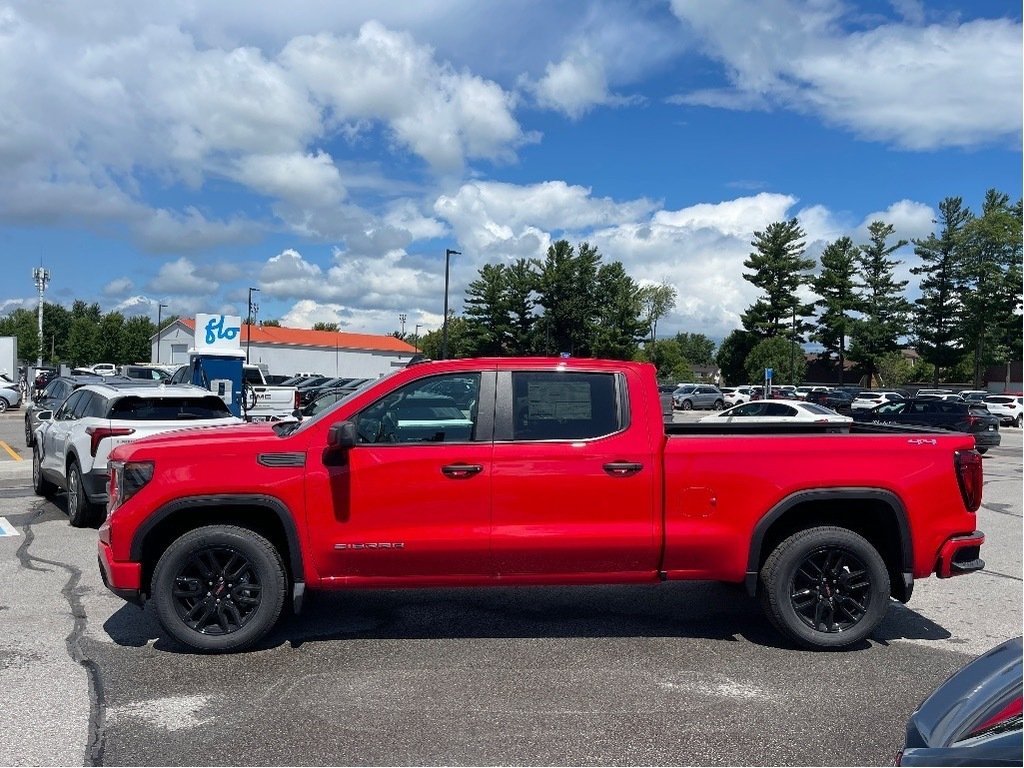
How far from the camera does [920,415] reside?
25.1 m

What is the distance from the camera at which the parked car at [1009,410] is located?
137 feet

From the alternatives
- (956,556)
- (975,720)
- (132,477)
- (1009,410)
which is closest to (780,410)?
(956,556)

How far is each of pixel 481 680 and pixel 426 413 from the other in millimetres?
1609

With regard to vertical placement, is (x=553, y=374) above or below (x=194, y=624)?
above

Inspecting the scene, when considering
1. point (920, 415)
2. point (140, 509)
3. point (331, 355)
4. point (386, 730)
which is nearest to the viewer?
point (386, 730)

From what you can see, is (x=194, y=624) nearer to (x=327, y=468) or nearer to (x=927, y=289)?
(x=327, y=468)

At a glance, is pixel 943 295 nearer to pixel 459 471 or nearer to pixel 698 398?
pixel 698 398

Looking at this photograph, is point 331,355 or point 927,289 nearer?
point 927,289

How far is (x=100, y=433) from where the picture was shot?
30.9ft

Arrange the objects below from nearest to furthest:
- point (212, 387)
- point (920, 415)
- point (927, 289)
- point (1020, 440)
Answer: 1. point (212, 387)
2. point (920, 415)
3. point (1020, 440)
4. point (927, 289)

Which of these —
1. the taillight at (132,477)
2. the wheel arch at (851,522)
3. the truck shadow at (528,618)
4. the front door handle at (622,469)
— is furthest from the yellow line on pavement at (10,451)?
the wheel arch at (851,522)

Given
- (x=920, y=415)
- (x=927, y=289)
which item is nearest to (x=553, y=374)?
(x=920, y=415)

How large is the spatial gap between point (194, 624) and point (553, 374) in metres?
2.60

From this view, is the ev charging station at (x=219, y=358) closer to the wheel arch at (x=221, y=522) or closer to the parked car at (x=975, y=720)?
the wheel arch at (x=221, y=522)
